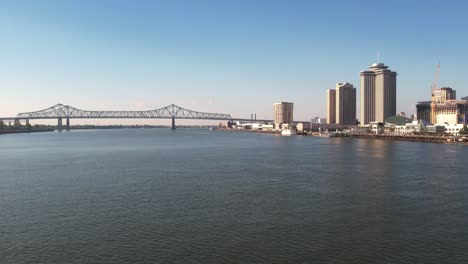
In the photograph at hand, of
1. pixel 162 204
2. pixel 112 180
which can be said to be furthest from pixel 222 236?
pixel 112 180

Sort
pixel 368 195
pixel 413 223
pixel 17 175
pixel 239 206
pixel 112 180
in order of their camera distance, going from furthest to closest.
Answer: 1. pixel 17 175
2. pixel 112 180
3. pixel 368 195
4. pixel 239 206
5. pixel 413 223

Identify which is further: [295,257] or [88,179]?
[88,179]

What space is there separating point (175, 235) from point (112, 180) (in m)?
15.0

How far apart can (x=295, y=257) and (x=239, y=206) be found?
6.98m

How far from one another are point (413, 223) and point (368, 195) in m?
6.24

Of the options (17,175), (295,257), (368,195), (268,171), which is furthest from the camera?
(268,171)

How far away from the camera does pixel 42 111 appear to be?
190 metres

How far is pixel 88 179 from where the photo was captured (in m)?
29.8

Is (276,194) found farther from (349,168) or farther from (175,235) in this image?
(349,168)

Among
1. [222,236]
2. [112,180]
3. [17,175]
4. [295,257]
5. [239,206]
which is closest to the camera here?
[295,257]

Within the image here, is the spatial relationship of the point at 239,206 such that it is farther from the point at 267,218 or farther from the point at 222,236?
the point at 222,236

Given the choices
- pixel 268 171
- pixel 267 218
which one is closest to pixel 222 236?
pixel 267 218

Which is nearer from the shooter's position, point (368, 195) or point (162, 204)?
point (162, 204)

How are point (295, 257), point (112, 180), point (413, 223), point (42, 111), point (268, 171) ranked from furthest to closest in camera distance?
point (42, 111) < point (268, 171) < point (112, 180) < point (413, 223) < point (295, 257)
